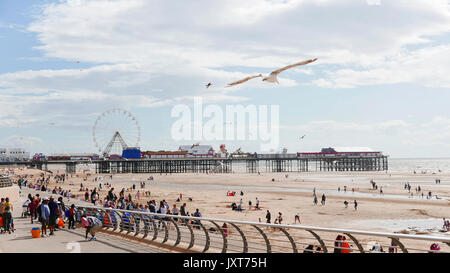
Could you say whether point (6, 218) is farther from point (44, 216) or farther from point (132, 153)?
point (132, 153)

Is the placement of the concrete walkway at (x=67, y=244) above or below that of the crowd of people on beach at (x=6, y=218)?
below

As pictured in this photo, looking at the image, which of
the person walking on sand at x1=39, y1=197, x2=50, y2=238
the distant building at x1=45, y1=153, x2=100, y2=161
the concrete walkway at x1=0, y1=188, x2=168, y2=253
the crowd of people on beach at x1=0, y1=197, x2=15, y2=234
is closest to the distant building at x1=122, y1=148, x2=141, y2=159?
the distant building at x1=45, y1=153, x2=100, y2=161

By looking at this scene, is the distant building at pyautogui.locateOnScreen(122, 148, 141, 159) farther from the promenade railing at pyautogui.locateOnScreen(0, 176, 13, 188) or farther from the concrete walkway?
the concrete walkway

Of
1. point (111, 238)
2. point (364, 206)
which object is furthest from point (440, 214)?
point (111, 238)

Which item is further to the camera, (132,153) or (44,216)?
(132,153)

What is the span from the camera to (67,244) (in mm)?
11352

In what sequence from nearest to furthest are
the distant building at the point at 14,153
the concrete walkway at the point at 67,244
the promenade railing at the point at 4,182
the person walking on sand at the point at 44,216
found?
the concrete walkway at the point at 67,244
the person walking on sand at the point at 44,216
the promenade railing at the point at 4,182
the distant building at the point at 14,153

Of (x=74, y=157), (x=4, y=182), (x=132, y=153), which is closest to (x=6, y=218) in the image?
(x=4, y=182)

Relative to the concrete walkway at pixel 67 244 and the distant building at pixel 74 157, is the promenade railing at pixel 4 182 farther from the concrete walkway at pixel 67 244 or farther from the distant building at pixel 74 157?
the distant building at pixel 74 157

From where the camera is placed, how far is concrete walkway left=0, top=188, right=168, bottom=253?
404 inches

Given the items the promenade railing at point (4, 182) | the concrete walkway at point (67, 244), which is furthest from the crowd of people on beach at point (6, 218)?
the promenade railing at point (4, 182)

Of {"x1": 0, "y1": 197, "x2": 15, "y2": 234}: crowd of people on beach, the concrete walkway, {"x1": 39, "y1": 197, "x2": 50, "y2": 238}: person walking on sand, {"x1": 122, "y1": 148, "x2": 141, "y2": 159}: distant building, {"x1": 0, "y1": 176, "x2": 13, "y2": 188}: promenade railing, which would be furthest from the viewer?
{"x1": 122, "y1": 148, "x2": 141, "y2": 159}: distant building

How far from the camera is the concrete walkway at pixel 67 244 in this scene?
10.3 m
